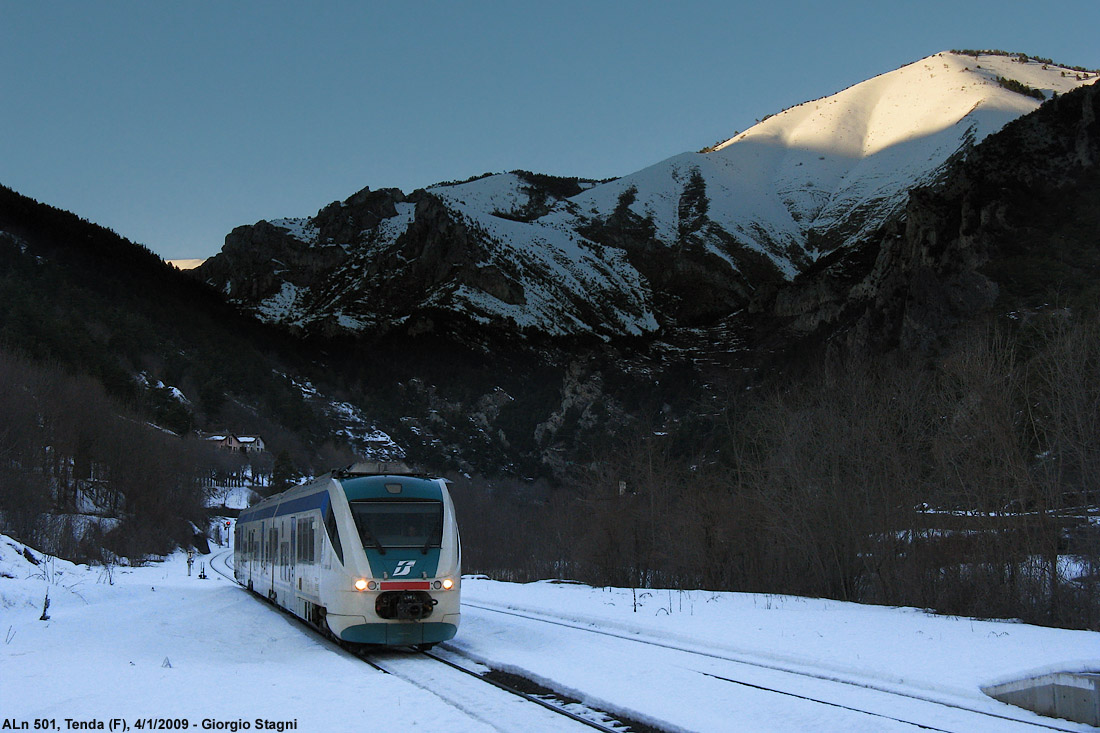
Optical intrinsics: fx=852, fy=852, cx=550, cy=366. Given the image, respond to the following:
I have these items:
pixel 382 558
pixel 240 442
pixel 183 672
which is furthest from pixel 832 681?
pixel 240 442

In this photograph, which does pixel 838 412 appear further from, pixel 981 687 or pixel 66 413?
pixel 66 413

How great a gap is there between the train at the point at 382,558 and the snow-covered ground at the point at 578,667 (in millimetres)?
821

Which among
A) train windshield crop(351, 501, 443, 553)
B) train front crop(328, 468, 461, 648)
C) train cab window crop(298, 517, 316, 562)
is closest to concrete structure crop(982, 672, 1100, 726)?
train front crop(328, 468, 461, 648)

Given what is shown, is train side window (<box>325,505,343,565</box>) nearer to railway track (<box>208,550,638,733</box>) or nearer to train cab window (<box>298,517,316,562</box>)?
train cab window (<box>298,517,316,562</box>)

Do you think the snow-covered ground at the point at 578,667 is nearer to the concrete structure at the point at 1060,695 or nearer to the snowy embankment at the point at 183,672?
the snowy embankment at the point at 183,672

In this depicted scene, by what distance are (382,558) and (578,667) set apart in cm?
397

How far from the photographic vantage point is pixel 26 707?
9586mm

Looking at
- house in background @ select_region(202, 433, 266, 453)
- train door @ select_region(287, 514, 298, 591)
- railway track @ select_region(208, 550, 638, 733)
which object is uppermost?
house in background @ select_region(202, 433, 266, 453)

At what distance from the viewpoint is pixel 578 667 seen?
13.5 meters

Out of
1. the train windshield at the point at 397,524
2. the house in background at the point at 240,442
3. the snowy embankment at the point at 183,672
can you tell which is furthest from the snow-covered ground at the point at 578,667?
the house in background at the point at 240,442

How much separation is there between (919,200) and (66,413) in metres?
123

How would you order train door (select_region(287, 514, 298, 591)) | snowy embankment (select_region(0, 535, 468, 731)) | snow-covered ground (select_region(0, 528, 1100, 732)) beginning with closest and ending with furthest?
snowy embankment (select_region(0, 535, 468, 731))
snow-covered ground (select_region(0, 528, 1100, 732))
train door (select_region(287, 514, 298, 591))

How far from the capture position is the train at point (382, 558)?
14.8 meters

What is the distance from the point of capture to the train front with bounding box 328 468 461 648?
48.3ft
